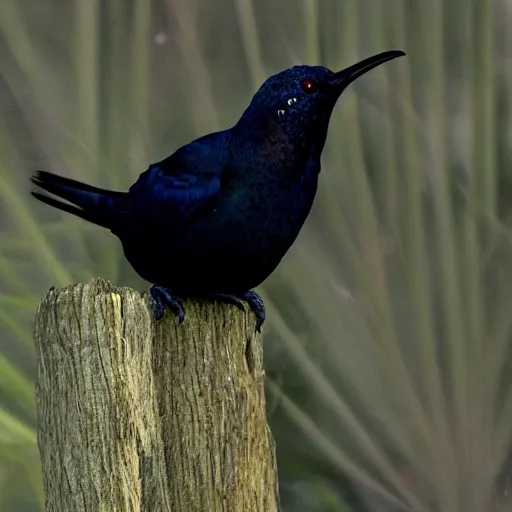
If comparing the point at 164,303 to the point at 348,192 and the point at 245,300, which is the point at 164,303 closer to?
the point at 245,300

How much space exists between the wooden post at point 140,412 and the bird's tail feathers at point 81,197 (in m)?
0.40

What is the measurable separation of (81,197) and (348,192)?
0.97 meters

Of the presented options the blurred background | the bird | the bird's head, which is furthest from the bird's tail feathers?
the blurred background

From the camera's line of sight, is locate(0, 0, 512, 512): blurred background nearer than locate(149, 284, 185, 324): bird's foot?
No

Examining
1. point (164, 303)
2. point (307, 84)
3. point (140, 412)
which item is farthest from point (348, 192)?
point (140, 412)

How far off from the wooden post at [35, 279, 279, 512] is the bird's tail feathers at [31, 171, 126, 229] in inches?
15.7

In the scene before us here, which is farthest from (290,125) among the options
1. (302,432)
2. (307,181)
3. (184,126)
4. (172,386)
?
(302,432)

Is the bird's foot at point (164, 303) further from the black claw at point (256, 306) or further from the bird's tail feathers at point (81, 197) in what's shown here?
the bird's tail feathers at point (81, 197)

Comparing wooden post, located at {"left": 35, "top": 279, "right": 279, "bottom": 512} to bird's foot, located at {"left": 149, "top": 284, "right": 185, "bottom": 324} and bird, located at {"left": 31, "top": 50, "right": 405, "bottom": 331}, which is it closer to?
bird's foot, located at {"left": 149, "top": 284, "right": 185, "bottom": 324}

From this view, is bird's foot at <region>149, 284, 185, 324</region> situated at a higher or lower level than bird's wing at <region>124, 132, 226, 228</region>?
lower

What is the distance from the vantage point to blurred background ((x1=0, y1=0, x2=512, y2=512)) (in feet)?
7.05

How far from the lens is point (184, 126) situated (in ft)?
7.07

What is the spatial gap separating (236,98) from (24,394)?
93 centimetres

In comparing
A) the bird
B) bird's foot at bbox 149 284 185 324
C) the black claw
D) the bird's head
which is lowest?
the black claw
